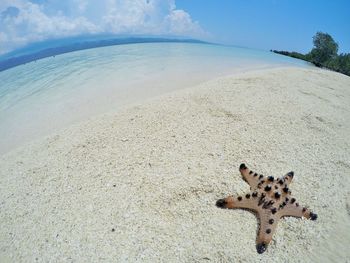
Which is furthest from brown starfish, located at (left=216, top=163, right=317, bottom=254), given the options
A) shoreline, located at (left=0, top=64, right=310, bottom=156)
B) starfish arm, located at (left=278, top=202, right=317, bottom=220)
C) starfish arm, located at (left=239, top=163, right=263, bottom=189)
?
shoreline, located at (left=0, top=64, right=310, bottom=156)

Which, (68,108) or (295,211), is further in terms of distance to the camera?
(68,108)

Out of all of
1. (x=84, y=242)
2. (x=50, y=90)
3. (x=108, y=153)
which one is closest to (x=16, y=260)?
(x=84, y=242)

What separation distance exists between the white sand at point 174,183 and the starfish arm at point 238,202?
0.32 ft

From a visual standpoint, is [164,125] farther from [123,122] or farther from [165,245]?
[165,245]

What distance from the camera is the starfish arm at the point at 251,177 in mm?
3787

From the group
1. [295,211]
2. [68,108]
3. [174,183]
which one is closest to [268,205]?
[295,211]

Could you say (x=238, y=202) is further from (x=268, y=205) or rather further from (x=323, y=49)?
(x=323, y=49)

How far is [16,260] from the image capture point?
3273 mm

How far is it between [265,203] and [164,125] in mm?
3415

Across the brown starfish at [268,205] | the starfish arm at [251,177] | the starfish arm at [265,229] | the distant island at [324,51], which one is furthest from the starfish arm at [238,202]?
the distant island at [324,51]

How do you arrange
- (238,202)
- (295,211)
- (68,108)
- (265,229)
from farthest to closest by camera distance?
(68,108)
(238,202)
(295,211)
(265,229)

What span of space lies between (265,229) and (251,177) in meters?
0.96

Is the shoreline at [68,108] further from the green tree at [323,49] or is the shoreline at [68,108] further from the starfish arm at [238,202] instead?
the green tree at [323,49]

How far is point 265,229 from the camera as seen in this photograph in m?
3.13
